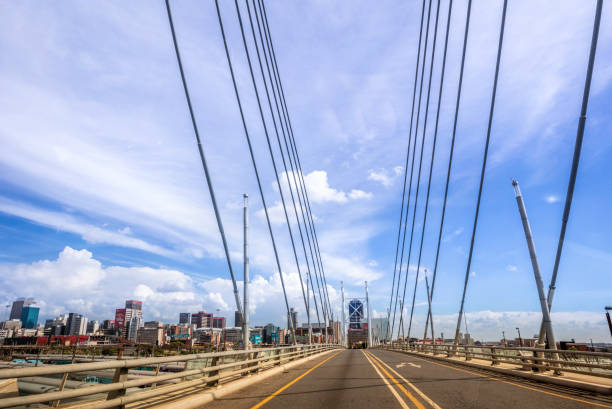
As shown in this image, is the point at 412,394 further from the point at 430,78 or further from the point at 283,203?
the point at 430,78

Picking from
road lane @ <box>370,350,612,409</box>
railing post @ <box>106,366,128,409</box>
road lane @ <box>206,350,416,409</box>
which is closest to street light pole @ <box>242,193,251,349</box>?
road lane @ <box>206,350,416,409</box>

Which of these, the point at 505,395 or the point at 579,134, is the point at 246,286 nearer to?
the point at 505,395

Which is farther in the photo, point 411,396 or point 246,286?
point 246,286

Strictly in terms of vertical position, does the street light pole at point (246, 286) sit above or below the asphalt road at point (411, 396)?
above

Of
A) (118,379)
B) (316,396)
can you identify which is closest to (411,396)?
(316,396)

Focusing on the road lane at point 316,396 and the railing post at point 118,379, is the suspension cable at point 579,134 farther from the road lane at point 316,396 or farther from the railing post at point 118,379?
the railing post at point 118,379

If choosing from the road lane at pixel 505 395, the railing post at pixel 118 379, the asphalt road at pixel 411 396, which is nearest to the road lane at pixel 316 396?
the asphalt road at pixel 411 396

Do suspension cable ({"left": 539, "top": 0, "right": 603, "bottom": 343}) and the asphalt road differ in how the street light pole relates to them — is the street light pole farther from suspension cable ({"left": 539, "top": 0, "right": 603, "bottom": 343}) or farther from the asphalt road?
suspension cable ({"left": 539, "top": 0, "right": 603, "bottom": 343})

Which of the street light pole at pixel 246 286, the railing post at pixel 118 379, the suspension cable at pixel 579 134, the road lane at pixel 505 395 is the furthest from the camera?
the street light pole at pixel 246 286

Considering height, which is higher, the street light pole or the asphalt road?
the street light pole

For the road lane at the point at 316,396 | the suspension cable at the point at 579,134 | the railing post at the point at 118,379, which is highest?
the suspension cable at the point at 579,134

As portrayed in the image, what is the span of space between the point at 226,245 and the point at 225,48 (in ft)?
22.1

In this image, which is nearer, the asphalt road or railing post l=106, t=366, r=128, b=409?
railing post l=106, t=366, r=128, b=409

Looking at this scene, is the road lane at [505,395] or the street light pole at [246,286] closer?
the road lane at [505,395]
